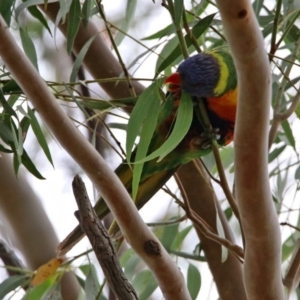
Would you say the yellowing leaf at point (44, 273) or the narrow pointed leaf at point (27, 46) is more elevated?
the narrow pointed leaf at point (27, 46)

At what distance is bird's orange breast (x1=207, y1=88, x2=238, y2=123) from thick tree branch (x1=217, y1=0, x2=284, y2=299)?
483mm

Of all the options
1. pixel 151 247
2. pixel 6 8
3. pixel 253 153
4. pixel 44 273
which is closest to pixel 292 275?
pixel 151 247

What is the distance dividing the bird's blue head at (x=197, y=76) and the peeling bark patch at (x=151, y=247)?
13.0 inches

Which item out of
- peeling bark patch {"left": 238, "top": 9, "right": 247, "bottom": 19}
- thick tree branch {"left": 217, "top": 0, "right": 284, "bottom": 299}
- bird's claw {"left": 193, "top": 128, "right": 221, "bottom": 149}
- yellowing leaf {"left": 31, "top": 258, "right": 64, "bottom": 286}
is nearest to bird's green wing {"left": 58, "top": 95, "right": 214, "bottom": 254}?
bird's claw {"left": 193, "top": 128, "right": 221, "bottom": 149}

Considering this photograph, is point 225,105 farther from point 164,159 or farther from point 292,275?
point 292,275

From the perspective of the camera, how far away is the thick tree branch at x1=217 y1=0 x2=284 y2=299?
578mm

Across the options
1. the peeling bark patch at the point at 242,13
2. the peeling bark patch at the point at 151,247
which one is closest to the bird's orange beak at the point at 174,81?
the peeling bark patch at the point at 151,247

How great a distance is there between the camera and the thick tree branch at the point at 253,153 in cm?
58

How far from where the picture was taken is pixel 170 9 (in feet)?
2.91

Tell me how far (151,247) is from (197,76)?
404mm

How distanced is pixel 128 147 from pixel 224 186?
18cm

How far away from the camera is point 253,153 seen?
69 centimetres

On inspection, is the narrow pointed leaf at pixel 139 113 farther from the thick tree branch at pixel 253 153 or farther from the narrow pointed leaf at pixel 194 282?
the narrow pointed leaf at pixel 194 282

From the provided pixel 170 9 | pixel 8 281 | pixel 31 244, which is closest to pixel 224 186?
pixel 170 9
